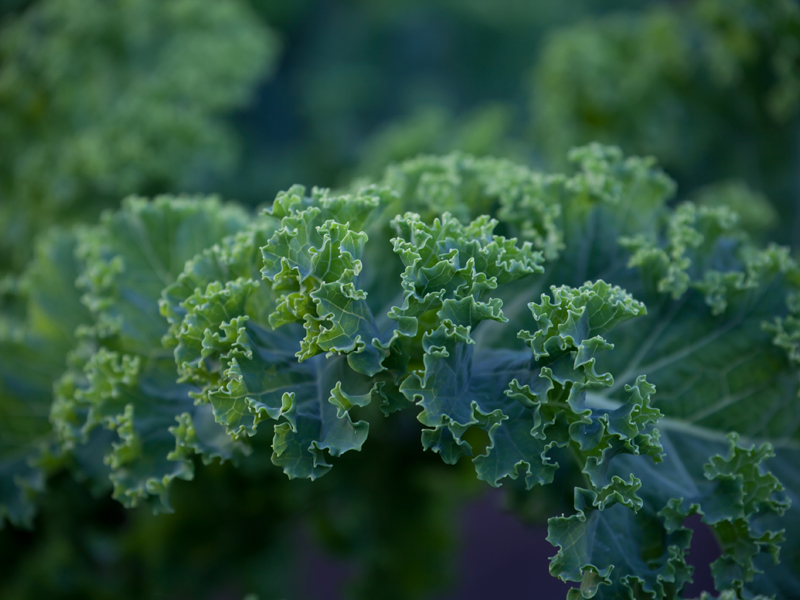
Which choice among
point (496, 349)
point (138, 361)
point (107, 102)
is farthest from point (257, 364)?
point (107, 102)

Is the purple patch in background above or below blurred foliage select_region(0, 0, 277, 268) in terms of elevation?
below

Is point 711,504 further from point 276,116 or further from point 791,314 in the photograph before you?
point 276,116

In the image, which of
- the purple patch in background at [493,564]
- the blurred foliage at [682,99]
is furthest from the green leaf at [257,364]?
the purple patch in background at [493,564]

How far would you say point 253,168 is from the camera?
5.06m

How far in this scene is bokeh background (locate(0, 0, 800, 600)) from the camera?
3229 mm

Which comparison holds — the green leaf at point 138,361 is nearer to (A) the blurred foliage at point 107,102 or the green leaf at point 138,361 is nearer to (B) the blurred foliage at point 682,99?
(A) the blurred foliage at point 107,102

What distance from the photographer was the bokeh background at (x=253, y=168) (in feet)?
10.6

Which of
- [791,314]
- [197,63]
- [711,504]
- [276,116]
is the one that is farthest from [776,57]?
[276,116]

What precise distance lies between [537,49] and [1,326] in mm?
5313

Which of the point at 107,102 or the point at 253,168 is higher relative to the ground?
the point at 253,168

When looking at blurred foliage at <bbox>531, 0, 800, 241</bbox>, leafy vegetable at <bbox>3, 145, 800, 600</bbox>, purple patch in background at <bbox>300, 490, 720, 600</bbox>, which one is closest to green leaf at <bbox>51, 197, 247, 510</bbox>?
leafy vegetable at <bbox>3, 145, 800, 600</bbox>

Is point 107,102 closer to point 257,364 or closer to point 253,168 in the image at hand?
point 253,168

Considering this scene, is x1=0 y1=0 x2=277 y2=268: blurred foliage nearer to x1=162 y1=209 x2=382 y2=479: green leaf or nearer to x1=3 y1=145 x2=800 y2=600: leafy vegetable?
x1=3 y1=145 x2=800 y2=600: leafy vegetable

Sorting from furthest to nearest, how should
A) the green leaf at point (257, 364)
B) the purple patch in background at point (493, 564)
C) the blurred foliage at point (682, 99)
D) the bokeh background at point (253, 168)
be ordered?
1. the purple patch in background at point (493, 564)
2. the blurred foliage at point (682, 99)
3. the bokeh background at point (253, 168)
4. the green leaf at point (257, 364)
